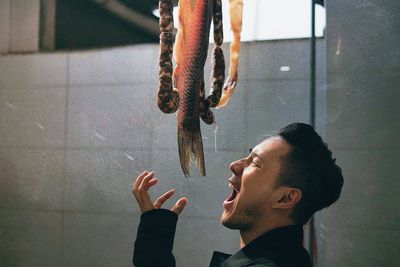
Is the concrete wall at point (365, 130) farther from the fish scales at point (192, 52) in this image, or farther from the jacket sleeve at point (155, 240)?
the jacket sleeve at point (155, 240)

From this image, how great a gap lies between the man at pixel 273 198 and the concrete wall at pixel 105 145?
1198 millimetres

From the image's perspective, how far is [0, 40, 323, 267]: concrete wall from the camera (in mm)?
2975

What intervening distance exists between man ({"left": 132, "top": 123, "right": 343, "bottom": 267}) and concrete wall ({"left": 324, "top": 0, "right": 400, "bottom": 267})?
1240mm

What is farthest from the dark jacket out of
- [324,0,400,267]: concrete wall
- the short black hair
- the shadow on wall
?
the shadow on wall

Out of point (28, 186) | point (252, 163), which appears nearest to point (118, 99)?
point (28, 186)

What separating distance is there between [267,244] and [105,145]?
175 centimetres

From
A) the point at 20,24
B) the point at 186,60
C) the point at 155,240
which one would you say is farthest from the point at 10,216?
the point at 186,60

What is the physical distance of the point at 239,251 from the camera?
1.65m

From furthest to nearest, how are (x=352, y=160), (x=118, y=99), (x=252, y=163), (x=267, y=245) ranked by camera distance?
(x=118, y=99), (x=352, y=160), (x=252, y=163), (x=267, y=245)

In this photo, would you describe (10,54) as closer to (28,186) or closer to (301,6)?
(28,186)

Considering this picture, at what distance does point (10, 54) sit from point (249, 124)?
164cm

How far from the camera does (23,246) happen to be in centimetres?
327

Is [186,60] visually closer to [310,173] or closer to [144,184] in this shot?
[144,184]

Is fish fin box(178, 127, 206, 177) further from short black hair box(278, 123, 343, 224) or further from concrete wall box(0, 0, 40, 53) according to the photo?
concrete wall box(0, 0, 40, 53)
